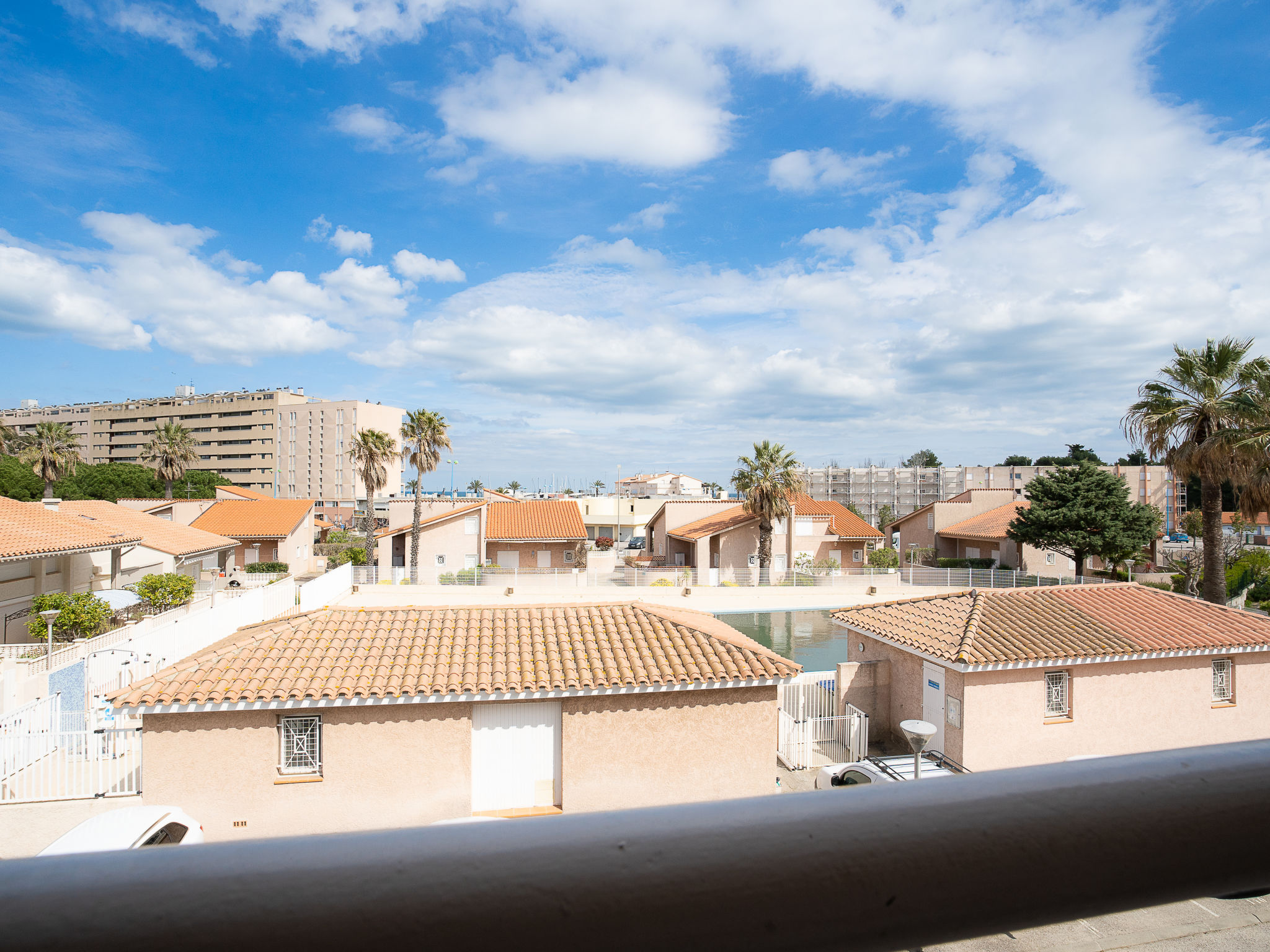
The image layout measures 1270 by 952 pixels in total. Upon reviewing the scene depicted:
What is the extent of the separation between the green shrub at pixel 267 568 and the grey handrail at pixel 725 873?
46.2m

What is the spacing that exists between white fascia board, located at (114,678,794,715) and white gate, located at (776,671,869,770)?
3.41 metres

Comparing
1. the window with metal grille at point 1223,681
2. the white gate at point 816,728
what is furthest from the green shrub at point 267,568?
the window with metal grille at point 1223,681

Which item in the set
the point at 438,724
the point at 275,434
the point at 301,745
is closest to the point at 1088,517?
the point at 438,724

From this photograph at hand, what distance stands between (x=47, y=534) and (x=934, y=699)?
89.4 feet

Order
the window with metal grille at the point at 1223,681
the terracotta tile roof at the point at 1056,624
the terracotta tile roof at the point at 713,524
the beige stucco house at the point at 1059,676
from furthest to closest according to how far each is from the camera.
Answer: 1. the terracotta tile roof at the point at 713,524
2. the window with metal grille at the point at 1223,681
3. the terracotta tile roof at the point at 1056,624
4. the beige stucco house at the point at 1059,676

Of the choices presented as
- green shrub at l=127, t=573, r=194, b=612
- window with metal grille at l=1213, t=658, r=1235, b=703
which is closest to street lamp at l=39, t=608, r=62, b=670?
green shrub at l=127, t=573, r=194, b=612

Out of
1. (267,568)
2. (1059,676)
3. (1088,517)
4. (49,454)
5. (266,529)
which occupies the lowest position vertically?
(267,568)

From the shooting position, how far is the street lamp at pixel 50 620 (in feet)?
55.7

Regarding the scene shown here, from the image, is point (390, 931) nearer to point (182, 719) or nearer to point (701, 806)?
point (701, 806)

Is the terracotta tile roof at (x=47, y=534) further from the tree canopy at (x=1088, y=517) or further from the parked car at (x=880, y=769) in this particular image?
the tree canopy at (x=1088, y=517)

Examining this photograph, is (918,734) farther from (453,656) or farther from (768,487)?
(768,487)

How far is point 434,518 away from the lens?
46000 millimetres

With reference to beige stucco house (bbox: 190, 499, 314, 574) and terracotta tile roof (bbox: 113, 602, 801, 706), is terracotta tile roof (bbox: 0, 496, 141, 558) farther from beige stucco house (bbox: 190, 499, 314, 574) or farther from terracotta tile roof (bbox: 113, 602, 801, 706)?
beige stucco house (bbox: 190, 499, 314, 574)

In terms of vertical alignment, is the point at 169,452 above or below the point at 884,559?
above
